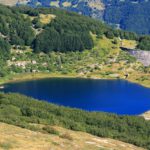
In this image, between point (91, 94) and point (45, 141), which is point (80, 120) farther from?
point (91, 94)

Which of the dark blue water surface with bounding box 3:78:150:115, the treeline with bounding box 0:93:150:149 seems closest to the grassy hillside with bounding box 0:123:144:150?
the treeline with bounding box 0:93:150:149

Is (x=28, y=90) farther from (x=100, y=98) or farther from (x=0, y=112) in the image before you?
(x=0, y=112)

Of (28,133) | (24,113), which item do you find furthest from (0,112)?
(28,133)

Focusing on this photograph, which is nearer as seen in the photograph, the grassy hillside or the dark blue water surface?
the grassy hillside

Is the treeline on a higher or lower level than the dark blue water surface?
higher

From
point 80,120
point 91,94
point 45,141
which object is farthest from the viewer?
point 91,94

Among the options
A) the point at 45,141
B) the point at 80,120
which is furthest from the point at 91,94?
the point at 45,141

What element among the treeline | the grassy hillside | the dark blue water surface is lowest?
the dark blue water surface

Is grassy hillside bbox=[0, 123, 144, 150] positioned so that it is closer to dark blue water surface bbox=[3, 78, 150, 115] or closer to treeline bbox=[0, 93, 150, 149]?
treeline bbox=[0, 93, 150, 149]
